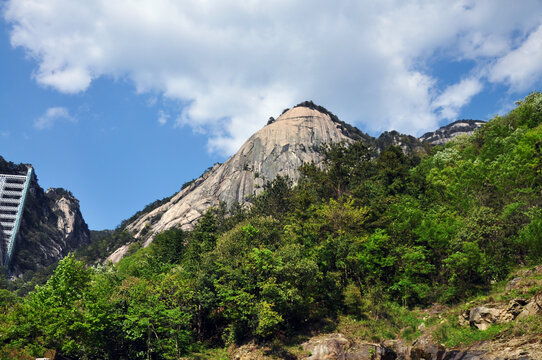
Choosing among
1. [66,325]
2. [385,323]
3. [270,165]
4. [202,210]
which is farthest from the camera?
[270,165]

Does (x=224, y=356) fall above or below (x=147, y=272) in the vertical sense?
below

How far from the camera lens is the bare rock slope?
116m

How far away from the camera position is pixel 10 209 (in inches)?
5886

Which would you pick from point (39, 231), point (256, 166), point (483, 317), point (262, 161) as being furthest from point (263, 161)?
point (39, 231)

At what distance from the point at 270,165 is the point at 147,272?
78839 millimetres

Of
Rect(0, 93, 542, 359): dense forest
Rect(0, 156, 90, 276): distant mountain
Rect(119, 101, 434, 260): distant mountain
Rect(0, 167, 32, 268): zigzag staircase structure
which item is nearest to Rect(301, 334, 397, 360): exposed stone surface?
Rect(0, 93, 542, 359): dense forest

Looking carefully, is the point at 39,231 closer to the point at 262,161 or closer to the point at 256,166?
the point at 256,166

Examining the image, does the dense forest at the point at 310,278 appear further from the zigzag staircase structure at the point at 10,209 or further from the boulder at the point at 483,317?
the zigzag staircase structure at the point at 10,209

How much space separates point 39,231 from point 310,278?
176 m

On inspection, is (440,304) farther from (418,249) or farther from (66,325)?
(66,325)

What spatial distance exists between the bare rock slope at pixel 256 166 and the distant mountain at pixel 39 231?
50276 millimetres

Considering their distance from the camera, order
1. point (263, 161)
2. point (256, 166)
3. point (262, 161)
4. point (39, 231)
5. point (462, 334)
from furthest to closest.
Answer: point (39, 231)
point (262, 161)
point (263, 161)
point (256, 166)
point (462, 334)

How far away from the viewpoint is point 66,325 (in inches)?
1032

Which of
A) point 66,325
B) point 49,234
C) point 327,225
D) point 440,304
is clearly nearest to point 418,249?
point 440,304
